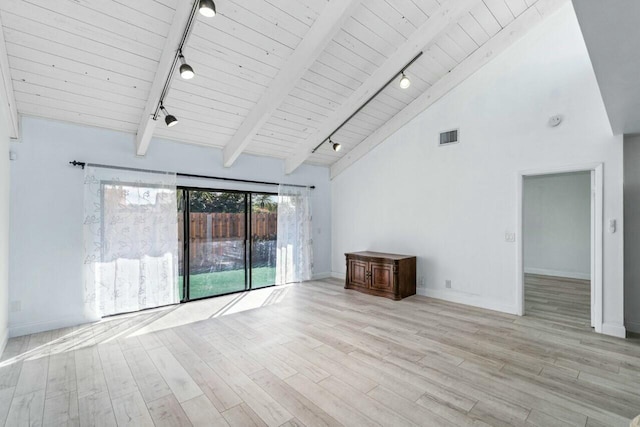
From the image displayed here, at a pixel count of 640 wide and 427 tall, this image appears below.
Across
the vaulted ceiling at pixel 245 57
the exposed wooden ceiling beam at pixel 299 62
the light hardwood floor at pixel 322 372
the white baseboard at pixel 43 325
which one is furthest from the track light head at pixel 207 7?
the white baseboard at pixel 43 325

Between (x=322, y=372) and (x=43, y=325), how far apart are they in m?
3.53

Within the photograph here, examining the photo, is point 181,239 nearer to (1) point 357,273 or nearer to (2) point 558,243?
(1) point 357,273

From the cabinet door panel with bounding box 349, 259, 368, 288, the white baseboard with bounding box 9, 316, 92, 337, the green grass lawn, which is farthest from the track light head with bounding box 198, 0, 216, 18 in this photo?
the cabinet door panel with bounding box 349, 259, 368, 288

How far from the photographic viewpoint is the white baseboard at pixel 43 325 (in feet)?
11.2

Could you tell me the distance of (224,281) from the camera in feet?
17.4

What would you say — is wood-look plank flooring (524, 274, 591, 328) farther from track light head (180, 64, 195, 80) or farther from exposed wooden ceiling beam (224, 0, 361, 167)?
track light head (180, 64, 195, 80)

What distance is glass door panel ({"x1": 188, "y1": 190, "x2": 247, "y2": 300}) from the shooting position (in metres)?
4.90

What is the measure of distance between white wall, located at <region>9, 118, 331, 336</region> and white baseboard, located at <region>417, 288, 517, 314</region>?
16.6 ft

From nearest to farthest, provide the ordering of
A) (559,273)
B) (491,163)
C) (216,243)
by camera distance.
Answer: (491,163), (216,243), (559,273)

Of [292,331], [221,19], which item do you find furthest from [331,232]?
[221,19]

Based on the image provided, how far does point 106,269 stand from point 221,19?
3.44m

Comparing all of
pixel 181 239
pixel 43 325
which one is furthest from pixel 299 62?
pixel 43 325

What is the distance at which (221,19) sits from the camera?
9.53 ft

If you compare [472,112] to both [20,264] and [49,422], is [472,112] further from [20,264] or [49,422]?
[20,264]
